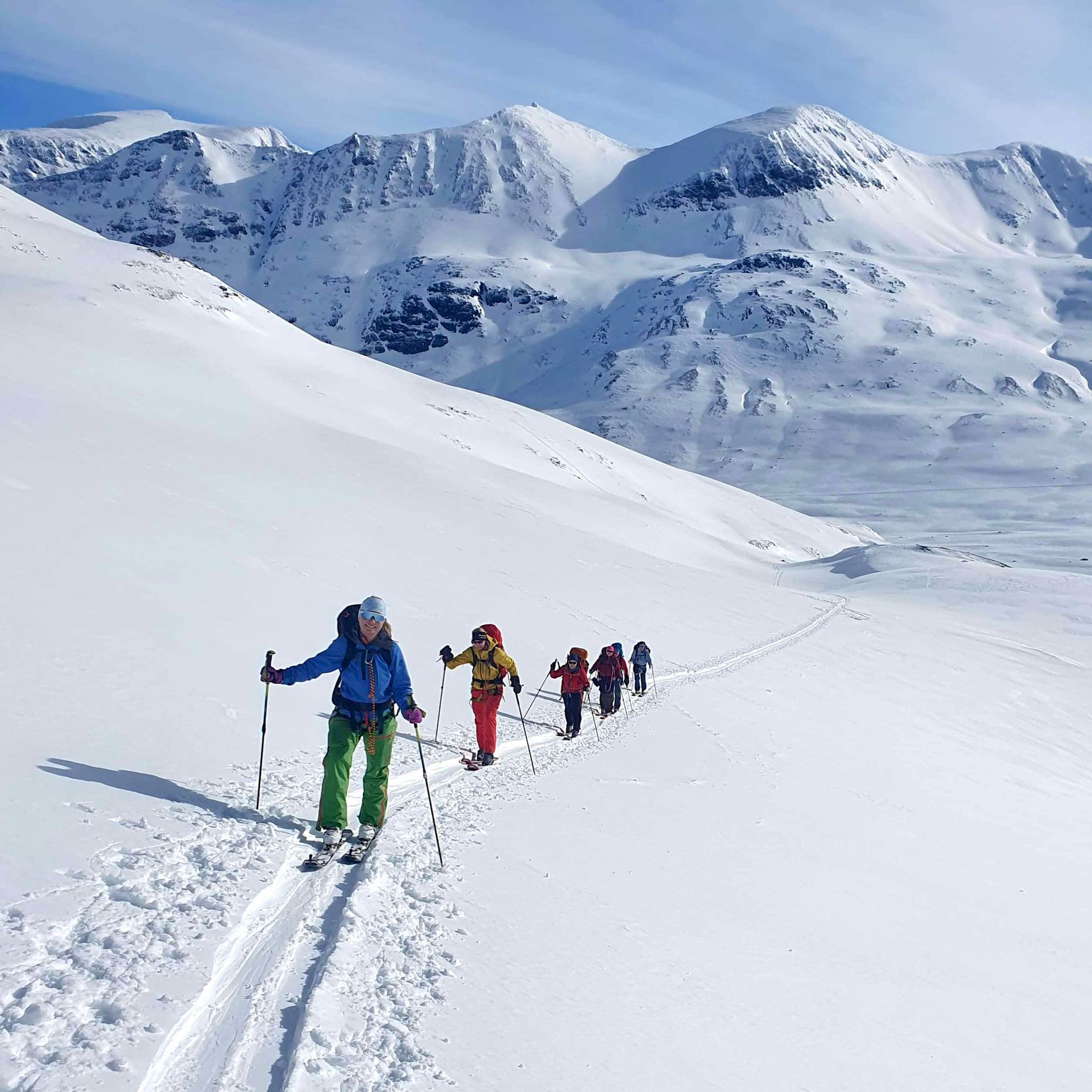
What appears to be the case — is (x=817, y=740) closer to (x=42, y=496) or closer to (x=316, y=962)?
(x=316, y=962)

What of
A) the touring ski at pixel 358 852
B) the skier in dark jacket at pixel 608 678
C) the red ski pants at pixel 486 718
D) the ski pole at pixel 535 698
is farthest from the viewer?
the skier in dark jacket at pixel 608 678

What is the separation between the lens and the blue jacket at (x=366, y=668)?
748 cm

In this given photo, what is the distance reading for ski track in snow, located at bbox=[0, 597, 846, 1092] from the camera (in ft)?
13.5

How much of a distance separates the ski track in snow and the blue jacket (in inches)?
44.5

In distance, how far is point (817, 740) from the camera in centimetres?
1512

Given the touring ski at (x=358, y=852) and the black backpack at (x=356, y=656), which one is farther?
the black backpack at (x=356, y=656)

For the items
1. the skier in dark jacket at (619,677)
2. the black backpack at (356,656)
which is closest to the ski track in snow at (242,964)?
the black backpack at (356,656)

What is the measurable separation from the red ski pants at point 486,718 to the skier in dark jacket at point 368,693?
10.6 feet

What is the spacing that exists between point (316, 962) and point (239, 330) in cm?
5256

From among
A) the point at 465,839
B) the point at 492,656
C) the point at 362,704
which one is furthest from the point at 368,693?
the point at 492,656

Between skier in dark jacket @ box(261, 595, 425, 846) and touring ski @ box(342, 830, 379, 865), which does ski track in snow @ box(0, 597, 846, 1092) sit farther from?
skier in dark jacket @ box(261, 595, 425, 846)

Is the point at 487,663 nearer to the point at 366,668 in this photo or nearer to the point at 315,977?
the point at 366,668

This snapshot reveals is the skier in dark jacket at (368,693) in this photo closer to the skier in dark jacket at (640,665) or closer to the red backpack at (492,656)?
the red backpack at (492,656)

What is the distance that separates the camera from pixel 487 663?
441 inches
